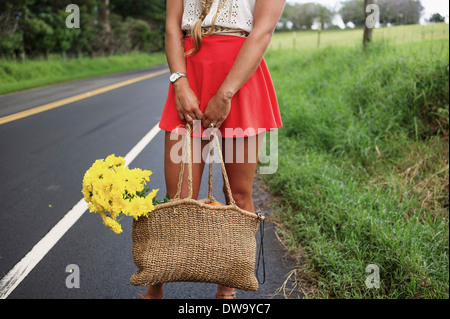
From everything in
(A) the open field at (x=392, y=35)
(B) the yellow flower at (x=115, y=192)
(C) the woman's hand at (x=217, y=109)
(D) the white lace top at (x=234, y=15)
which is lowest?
(B) the yellow flower at (x=115, y=192)

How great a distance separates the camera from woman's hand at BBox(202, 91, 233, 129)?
172 cm

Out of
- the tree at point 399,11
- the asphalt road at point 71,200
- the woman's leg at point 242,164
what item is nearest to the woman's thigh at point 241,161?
the woman's leg at point 242,164

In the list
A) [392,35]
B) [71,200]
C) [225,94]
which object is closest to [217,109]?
[225,94]

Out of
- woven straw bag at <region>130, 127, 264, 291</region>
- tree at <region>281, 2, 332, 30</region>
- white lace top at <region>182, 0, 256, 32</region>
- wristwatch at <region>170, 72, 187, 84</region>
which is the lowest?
woven straw bag at <region>130, 127, 264, 291</region>

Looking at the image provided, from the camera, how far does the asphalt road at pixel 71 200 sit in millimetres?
2541

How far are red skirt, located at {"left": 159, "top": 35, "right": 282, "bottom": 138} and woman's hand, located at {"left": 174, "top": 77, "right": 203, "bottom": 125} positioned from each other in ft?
0.22

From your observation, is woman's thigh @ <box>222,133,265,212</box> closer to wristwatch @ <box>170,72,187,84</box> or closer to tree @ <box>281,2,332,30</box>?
wristwatch @ <box>170,72,187,84</box>

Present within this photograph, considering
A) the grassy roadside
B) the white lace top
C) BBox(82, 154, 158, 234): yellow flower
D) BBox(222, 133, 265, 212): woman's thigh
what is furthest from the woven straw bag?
the grassy roadside

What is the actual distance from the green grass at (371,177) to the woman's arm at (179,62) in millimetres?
1437

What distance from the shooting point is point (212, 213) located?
1666 millimetres

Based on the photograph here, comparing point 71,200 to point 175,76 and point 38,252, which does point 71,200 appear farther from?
point 175,76

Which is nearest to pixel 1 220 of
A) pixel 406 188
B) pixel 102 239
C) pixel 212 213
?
pixel 102 239

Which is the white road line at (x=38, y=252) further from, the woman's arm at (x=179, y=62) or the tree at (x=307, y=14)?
the tree at (x=307, y=14)

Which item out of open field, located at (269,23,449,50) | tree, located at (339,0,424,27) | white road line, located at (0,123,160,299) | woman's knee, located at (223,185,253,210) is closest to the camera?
woman's knee, located at (223,185,253,210)
